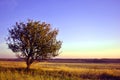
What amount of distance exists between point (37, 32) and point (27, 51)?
395 cm

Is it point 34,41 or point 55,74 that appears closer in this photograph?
point 55,74

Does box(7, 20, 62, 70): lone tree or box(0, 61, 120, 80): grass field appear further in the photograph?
box(7, 20, 62, 70): lone tree

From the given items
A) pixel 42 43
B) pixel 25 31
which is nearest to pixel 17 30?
pixel 25 31

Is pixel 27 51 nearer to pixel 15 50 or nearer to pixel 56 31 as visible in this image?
pixel 15 50

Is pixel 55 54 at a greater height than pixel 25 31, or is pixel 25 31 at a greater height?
pixel 25 31

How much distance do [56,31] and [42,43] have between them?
3.93 metres

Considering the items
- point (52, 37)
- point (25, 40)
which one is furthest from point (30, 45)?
point (52, 37)

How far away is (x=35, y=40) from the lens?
45.9 meters

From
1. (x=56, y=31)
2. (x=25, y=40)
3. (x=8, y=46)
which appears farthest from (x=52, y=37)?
(x=8, y=46)

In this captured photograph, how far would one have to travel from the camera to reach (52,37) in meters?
47.3

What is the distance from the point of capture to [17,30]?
47.0m

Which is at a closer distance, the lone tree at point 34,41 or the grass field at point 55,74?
the grass field at point 55,74

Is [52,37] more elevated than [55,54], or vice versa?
[52,37]

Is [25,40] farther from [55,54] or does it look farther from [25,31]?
[55,54]
